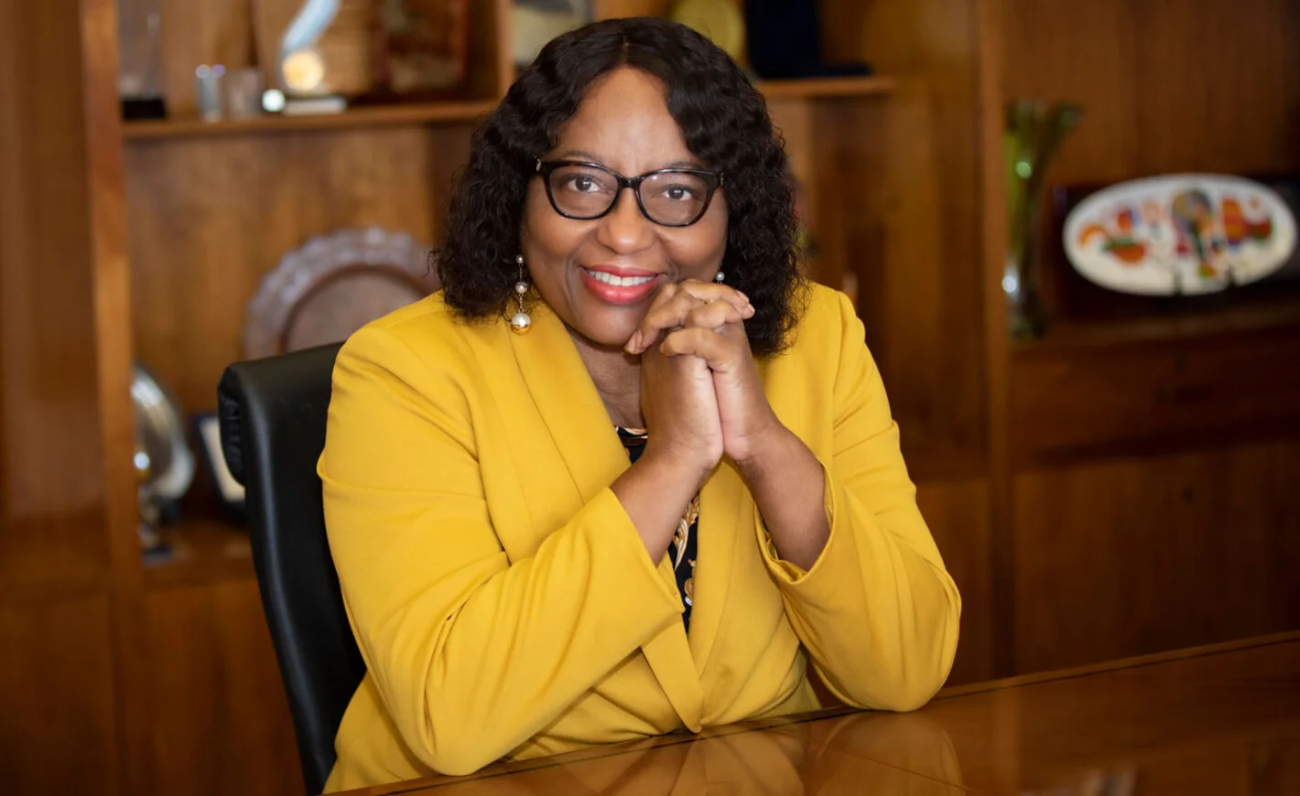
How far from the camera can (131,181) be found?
113 inches

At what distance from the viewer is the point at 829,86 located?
3004mm

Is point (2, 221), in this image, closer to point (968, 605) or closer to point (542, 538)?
point (542, 538)

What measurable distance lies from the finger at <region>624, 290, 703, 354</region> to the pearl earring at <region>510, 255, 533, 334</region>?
17cm

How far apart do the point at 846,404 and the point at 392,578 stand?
1.91ft

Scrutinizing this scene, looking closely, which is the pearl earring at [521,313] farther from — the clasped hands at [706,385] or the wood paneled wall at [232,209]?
the wood paneled wall at [232,209]

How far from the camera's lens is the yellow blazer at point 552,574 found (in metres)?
1.35

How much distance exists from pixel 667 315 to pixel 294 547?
1.50ft

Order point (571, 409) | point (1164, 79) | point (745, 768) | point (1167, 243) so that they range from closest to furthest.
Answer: point (745, 768), point (571, 409), point (1167, 243), point (1164, 79)

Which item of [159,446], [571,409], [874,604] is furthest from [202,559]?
[874,604]

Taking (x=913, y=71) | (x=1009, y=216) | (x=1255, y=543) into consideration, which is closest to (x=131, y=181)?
(x=913, y=71)

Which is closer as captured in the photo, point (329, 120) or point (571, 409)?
point (571, 409)

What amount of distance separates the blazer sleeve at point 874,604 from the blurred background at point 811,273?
1.35 m

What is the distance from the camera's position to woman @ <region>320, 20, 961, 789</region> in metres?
1.36

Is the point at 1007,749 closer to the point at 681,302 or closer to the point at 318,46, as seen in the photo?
the point at 681,302
